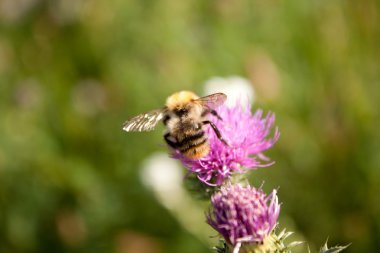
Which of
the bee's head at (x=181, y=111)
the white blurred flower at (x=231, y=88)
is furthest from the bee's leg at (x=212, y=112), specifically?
the white blurred flower at (x=231, y=88)

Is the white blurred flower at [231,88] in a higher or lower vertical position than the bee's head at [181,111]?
higher

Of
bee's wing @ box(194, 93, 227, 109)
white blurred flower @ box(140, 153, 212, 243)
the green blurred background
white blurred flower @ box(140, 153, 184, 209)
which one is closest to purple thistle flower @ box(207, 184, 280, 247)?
bee's wing @ box(194, 93, 227, 109)

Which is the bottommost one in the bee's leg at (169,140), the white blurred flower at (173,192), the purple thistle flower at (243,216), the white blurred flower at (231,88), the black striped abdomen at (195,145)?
the purple thistle flower at (243,216)

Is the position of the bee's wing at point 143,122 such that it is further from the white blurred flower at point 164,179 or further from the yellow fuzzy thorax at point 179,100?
the white blurred flower at point 164,179

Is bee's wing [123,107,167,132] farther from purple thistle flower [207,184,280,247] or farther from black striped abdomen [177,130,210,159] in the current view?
purple thistle flower [207,184,280,247]

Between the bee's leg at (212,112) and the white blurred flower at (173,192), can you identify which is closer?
the bee's leg at (212,112)

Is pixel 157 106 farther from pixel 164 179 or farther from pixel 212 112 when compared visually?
pixel 212 112

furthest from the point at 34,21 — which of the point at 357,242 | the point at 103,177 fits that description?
the point at 357,242
